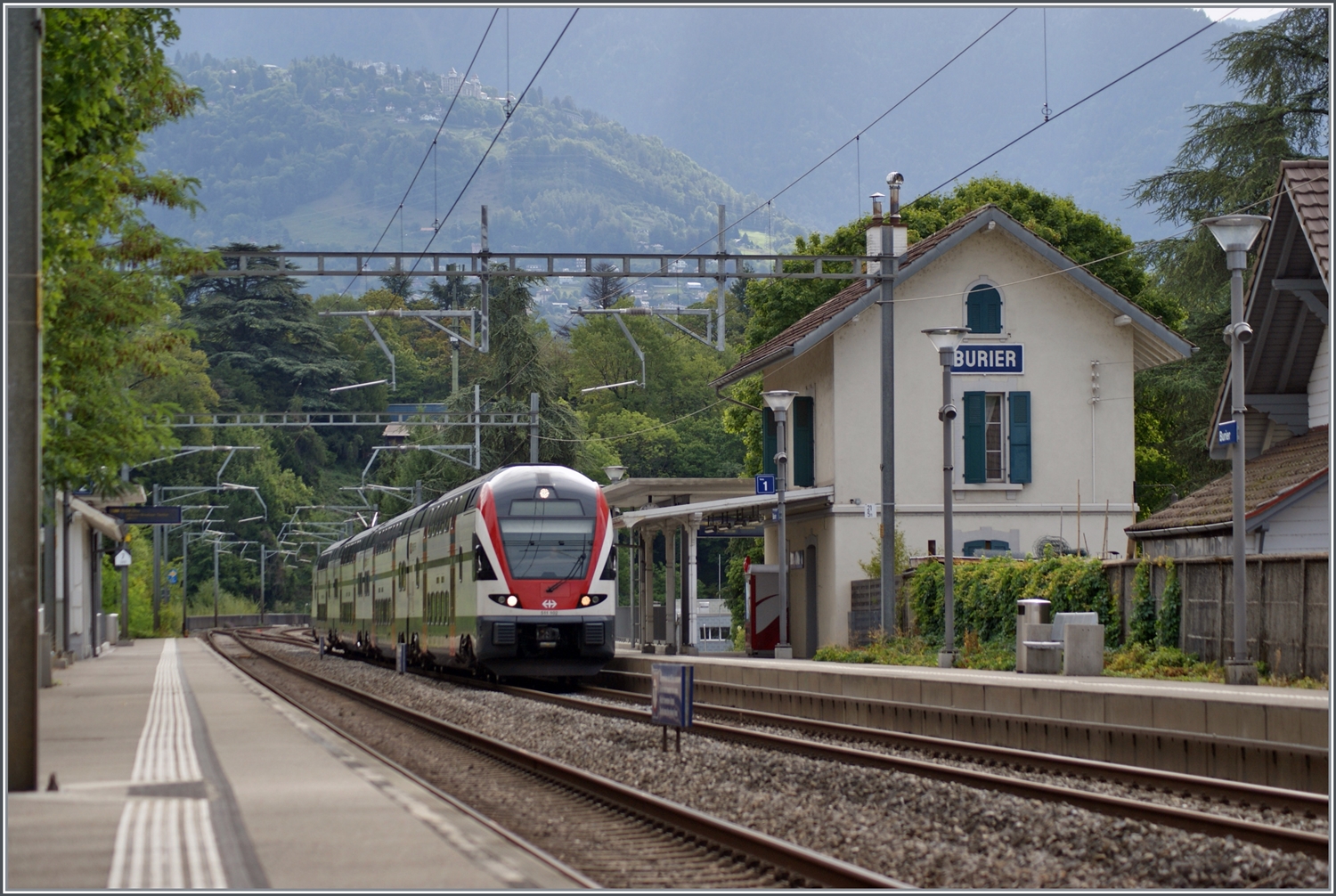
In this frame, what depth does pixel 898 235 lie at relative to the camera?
37.5 m

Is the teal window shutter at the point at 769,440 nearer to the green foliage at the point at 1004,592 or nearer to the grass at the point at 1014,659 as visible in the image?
the grass at the point at 1014,659

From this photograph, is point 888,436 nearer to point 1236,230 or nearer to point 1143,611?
point 1143,611

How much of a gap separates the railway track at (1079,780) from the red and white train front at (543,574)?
646cm

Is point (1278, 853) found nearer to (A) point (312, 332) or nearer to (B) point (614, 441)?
(B) point (614, 441)

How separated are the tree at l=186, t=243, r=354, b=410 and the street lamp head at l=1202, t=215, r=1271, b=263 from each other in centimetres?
8266

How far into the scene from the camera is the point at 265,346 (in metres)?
99.7

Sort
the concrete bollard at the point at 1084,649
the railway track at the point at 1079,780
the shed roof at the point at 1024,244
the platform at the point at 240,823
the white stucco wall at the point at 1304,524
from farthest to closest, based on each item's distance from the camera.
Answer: the shed roof at the point at 1024,244
the white stucco wall at the point at 1304,524
the concrete bollard at the point at 1084,649
the railway track at the point at 1079,780
the platform at the point at 240,823

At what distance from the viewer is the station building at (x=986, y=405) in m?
34.7

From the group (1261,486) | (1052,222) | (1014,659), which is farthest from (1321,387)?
(1052,222)

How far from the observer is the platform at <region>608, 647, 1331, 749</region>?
13156 millimetres

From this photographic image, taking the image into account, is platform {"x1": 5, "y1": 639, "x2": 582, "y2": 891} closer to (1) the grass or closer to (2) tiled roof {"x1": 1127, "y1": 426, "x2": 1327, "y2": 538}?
(1) the grass

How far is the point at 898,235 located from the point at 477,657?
55.4ft

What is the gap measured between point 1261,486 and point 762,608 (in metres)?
14.8

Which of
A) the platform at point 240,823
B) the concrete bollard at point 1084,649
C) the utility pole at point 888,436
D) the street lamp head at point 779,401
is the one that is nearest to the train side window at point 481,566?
the utility pole at point 888,436
